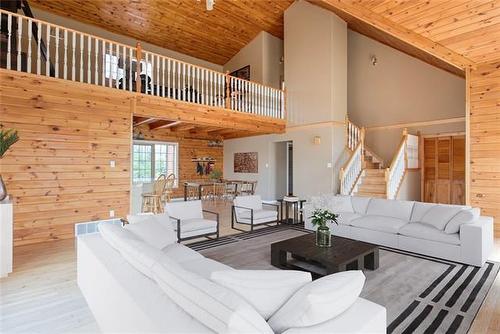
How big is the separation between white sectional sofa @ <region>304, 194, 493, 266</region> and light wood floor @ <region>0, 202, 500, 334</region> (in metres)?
0.45

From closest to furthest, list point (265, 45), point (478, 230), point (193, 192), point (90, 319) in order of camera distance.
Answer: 1. point (90, 319)
2. point (478, 230)
3. point (265, 45)
4. point (193, 192)

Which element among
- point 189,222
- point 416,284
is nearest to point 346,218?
point 416,284

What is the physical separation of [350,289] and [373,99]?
7.84 meters

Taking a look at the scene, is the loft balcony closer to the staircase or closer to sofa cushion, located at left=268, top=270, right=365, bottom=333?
the staircase

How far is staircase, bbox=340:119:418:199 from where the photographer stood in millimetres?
6270

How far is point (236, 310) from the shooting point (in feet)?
3.32

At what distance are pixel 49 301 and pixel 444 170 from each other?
799 cm

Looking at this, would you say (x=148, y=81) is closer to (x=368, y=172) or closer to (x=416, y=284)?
(x=368, y=172)

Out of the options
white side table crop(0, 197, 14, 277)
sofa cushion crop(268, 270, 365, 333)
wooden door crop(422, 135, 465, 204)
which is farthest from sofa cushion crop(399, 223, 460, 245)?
white side table crop(0, 197, 14, 277)

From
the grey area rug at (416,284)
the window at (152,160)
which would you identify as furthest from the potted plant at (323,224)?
the window at (152,160)

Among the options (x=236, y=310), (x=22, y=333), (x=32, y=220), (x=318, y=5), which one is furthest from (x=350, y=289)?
(x=318, y=5)

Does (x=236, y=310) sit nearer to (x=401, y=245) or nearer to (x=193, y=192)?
(x=401, y=245)

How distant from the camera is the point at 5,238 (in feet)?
10.2

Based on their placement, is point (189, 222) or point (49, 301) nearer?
point (49, 301)
